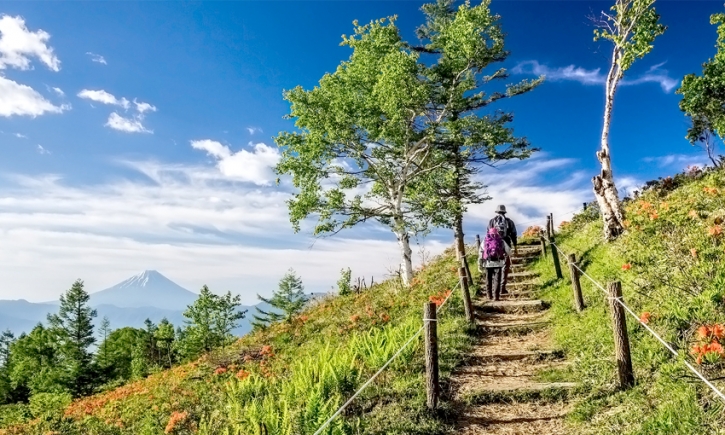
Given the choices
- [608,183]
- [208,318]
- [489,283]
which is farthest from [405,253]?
[208,318]

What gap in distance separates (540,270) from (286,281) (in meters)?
30.9

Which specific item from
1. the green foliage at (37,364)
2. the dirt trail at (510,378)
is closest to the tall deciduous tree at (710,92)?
the dirt trail at (510,378)

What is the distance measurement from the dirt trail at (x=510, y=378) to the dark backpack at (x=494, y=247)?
4.42 ft

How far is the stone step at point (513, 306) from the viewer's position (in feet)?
44.2

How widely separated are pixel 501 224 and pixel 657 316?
6503mm

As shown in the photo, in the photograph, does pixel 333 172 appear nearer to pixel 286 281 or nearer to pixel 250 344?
pixel 250 344

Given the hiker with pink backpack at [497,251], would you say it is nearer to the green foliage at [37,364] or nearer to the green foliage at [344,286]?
the green foliage at [344,286]

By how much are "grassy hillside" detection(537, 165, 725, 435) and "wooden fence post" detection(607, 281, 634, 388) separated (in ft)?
0.56

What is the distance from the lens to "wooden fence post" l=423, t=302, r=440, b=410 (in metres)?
7.15

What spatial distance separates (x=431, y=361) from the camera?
732 cm

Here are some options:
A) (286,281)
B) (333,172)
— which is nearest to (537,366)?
(333,172)

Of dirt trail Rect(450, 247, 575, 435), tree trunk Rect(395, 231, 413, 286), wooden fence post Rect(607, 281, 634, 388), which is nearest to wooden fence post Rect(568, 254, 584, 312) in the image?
dirt trail Rect(450, 247, 575, 435)

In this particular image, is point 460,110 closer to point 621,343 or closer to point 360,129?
point 360,129

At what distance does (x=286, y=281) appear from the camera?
45.5m
